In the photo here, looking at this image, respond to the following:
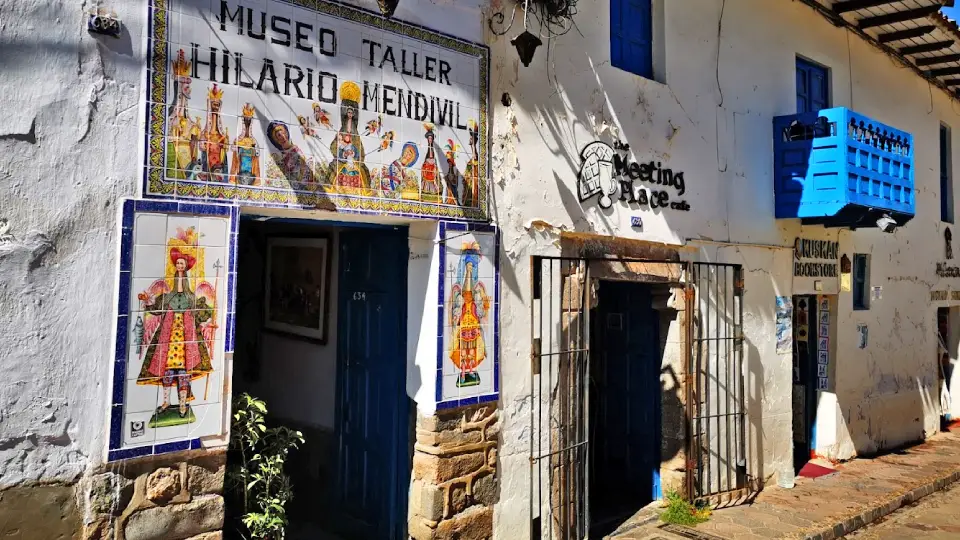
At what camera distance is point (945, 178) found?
40.2ft

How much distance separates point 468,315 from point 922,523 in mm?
5373

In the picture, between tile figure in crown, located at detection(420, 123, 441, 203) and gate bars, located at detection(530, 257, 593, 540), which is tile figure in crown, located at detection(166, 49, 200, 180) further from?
gate bars, located at detection(530, 257, 593, 540)

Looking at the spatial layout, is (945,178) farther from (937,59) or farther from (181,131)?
(181,131)

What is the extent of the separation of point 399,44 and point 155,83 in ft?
5.22

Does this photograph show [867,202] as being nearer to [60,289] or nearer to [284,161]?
[284,161]

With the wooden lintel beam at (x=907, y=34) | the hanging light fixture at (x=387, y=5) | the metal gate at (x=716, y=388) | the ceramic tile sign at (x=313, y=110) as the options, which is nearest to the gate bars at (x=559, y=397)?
the ceramic tile sign at (x=313, y=110)

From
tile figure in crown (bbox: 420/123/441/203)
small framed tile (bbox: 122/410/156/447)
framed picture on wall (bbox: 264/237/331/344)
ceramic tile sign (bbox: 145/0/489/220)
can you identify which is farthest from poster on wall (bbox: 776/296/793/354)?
small framed tile (bbox: 122/410/156/447)

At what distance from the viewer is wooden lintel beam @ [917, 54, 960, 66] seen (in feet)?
34.8

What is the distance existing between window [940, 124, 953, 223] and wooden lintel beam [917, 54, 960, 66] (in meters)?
1.70

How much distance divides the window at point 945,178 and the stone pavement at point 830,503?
14.2 feet

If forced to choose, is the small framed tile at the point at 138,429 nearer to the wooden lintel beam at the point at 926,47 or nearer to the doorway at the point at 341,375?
the doorway at the point at 341,375

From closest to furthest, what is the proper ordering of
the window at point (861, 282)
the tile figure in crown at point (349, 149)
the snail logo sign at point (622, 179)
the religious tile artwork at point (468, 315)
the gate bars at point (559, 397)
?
the tile figure in crown at point (349, 149) → the religious tile artwork at point (468, 315) → the gate bars at point (559, 397) → the snail logo sign at point (622, 179) → the window at point (861, 282)

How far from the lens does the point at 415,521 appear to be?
499cm

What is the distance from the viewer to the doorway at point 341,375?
5.24 meters
